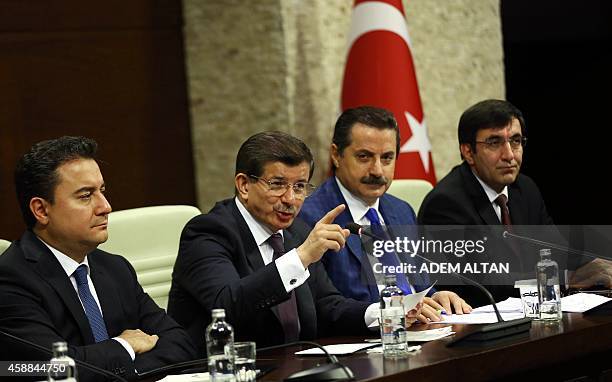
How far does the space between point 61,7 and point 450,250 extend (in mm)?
2506

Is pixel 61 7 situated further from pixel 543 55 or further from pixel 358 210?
pixel 543 55

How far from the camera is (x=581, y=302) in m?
3.74

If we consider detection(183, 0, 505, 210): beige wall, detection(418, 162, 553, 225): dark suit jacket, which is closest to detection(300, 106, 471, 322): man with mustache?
detection(418, 162, 553, 225): dark suit jacket

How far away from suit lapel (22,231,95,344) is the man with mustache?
111 cm

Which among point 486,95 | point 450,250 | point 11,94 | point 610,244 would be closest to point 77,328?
point 450,250

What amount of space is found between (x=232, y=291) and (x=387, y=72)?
264 cm

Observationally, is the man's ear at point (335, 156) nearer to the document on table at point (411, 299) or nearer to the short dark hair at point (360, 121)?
the short dark hair at point (360, 121)

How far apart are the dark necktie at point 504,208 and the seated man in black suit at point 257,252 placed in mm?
1134

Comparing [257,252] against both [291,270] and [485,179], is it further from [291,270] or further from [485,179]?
[485,179]

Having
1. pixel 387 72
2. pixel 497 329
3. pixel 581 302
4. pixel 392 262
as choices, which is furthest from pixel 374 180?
pixel 387 72

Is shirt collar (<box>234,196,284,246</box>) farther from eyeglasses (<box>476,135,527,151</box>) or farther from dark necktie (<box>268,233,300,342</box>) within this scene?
eyeglasses (<box>476,135,527,151</box>)

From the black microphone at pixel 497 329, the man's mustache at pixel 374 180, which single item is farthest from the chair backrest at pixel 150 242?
the black microphone at pixel 497 329

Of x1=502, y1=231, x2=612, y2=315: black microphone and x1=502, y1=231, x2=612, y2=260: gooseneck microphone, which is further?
x1=502, y1=231, x2=612, y2=260: gooseneck microphone

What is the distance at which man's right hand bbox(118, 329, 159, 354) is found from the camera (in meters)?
3.29
